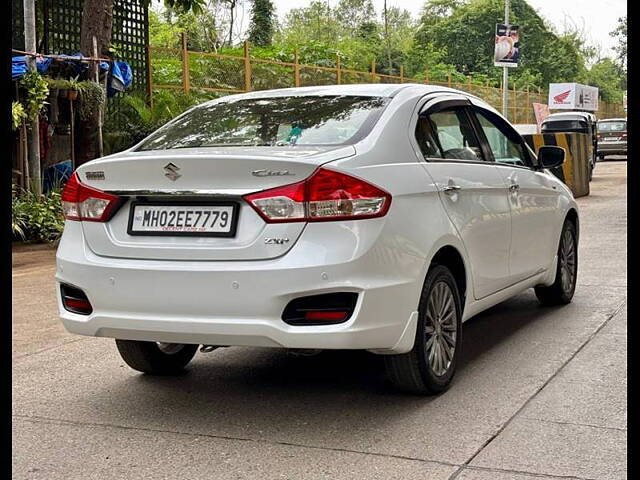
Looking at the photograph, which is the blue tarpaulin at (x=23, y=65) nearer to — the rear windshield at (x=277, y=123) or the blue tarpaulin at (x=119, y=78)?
the blue tarpaulin at (x=119, y=78)

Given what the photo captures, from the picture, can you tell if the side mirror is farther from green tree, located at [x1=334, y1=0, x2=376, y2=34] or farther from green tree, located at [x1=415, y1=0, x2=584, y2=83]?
green tree, located at [x1=334, y1=0, x2=376, y2=34]

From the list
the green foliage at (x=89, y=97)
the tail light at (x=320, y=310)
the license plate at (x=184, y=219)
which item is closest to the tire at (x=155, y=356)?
the license plate at (x=184, y=219)

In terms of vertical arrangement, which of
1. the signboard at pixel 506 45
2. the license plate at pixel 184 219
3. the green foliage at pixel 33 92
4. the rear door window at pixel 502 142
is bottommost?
the license plate at pixel 184 219

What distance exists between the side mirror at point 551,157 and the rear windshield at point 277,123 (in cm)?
204

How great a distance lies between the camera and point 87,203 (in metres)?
4.56

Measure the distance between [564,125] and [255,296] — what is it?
2774 cm

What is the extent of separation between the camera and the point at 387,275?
421 centimetres

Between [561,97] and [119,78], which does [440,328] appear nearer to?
[119,78]

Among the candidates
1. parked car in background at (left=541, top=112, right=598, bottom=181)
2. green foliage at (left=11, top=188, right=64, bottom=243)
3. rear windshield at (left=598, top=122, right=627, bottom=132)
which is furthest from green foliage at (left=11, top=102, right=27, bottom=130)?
rear windshield at (left=598, top=122, right=627, bottom=132)

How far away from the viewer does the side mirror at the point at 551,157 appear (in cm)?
654

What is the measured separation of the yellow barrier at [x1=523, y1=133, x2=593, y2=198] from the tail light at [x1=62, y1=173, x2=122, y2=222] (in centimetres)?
1329

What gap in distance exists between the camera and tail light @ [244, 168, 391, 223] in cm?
407

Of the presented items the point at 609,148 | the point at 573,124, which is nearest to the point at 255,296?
the point at 573,124

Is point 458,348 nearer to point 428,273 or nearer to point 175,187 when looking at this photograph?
point 428,273
